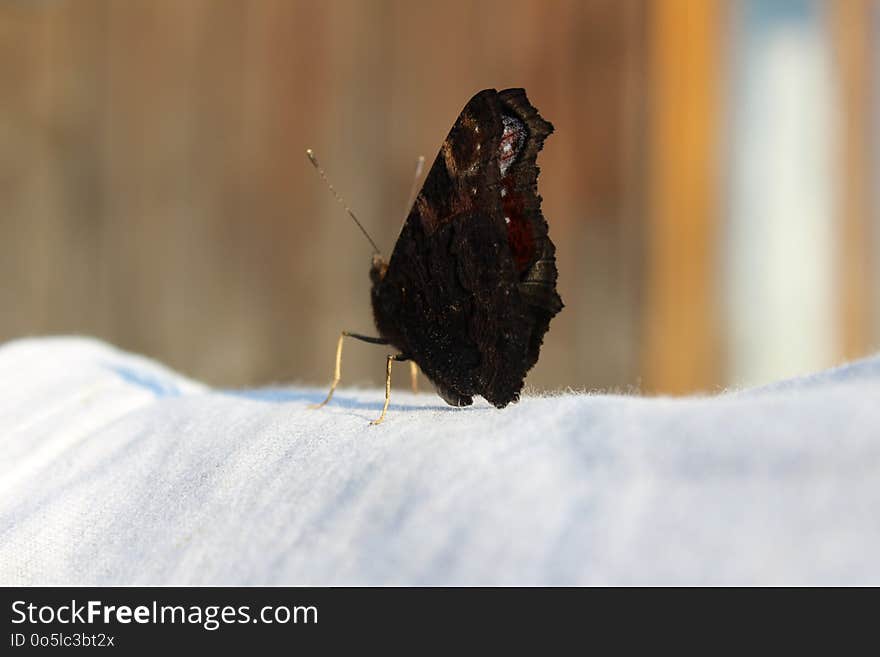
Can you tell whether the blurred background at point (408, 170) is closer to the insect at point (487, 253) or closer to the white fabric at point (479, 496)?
the insect at point (487, 253)

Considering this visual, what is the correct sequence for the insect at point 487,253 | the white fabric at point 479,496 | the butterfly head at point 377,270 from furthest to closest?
1. the butterfly head at point 377,270
2. the insect at point 487,253
3. the white fabric at point 479,496

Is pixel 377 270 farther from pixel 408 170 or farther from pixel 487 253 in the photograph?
pixel 408 170

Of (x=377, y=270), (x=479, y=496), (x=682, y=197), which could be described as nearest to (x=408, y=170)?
(x=682, y=197)

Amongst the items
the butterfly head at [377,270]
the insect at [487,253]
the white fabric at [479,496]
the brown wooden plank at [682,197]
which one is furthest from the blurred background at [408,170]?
the white fabric at [479,496]

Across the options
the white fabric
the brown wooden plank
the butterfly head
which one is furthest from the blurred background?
the white fabric

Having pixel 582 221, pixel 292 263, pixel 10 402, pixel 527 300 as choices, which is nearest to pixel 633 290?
pixel 582 221

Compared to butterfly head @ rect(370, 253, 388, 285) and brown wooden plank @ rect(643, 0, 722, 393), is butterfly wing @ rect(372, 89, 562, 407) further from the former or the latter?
brown wooden plank @ rect(643, 0, 722, 393)
